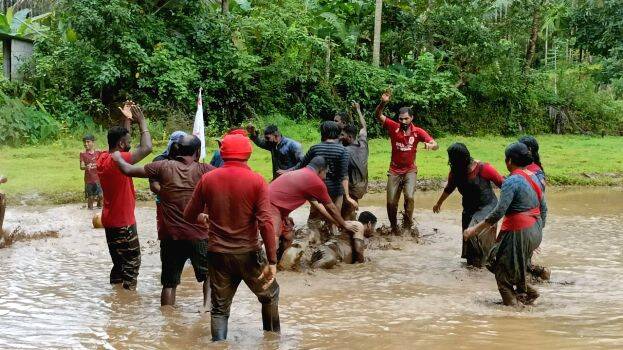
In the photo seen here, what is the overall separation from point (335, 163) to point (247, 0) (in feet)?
60.9

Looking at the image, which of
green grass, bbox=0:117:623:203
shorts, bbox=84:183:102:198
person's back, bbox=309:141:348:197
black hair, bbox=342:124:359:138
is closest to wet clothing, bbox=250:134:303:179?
person's back, bbox=309:141:348:197

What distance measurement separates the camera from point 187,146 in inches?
251

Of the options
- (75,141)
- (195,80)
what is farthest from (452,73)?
(75,141)

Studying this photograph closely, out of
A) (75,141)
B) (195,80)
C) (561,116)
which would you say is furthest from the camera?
(561,116)

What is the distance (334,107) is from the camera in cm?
2456

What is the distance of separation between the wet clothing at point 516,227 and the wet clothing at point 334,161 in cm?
294

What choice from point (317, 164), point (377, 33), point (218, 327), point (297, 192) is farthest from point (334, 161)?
point (377, 33)

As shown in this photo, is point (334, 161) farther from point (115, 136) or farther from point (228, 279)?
point (228, 279)

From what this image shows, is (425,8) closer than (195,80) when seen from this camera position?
No

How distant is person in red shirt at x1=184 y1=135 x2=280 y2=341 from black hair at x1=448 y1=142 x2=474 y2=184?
3824mm

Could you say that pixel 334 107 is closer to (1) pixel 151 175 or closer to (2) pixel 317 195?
(2) pixel 317 195

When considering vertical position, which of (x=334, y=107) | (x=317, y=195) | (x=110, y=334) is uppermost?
(x=334, y=107)

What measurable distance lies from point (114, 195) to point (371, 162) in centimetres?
1202

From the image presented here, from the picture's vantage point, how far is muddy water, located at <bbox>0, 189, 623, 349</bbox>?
5.89 meters
